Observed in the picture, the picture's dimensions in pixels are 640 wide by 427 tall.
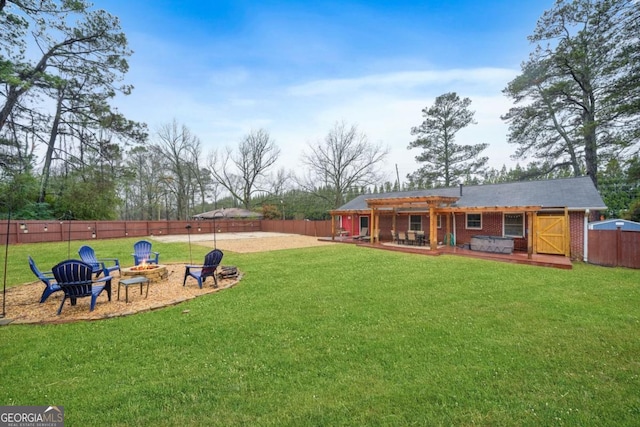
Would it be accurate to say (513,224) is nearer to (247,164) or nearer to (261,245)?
(261,245)

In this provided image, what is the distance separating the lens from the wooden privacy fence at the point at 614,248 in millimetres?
9000

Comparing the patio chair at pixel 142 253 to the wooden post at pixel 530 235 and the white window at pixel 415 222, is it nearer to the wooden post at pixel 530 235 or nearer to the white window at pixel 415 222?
the wooden post at pixel 530 235

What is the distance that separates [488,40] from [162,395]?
16182 mm

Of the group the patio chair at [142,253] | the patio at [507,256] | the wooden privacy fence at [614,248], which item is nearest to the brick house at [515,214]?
the patio at [507,256]

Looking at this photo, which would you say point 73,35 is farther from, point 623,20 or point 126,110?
point 623,20

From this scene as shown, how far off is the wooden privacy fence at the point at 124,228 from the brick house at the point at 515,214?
31.3 ft

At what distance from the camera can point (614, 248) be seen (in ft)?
30.9

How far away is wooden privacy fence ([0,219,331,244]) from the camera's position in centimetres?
1808

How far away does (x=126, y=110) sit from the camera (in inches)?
769

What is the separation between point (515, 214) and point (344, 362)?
1319 cm

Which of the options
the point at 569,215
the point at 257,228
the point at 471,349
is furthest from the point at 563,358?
the point at 257,228

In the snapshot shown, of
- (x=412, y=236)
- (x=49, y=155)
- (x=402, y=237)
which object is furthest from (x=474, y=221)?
(x=49, y=155)

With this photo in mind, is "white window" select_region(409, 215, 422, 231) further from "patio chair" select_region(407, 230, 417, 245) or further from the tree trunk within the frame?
the tree trunk

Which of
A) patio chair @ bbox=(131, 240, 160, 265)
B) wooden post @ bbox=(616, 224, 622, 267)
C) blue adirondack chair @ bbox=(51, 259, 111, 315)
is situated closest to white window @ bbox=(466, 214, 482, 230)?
wooden post @ bbox=(616, 224, 622, 267)
